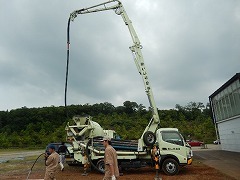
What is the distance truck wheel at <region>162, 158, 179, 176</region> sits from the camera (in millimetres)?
13462

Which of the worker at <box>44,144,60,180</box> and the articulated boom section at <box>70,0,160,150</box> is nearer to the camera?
the worker at <box>44,144,60,180</box>

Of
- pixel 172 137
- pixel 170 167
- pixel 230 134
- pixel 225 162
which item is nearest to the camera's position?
pixel 170 167

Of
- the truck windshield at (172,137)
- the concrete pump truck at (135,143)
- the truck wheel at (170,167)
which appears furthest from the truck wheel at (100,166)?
the truck windshield at (172,137)

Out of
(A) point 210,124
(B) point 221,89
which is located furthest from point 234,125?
(A) point 210,124

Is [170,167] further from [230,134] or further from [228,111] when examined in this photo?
[230,134]

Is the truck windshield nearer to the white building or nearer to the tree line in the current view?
the white building

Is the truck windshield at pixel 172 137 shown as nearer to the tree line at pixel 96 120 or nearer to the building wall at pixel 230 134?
the building wall at pixel 230 134

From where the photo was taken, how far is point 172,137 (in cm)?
1408

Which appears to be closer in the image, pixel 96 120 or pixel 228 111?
pixel 228 111

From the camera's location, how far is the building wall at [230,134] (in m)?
25.8

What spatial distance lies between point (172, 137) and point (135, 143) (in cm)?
205

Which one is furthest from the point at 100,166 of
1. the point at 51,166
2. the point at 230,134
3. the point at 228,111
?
the point at 230,134

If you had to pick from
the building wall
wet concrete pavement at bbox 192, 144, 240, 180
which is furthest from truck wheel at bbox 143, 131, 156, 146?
the building wall

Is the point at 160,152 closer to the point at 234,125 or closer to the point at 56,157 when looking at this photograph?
the point at 56,157
